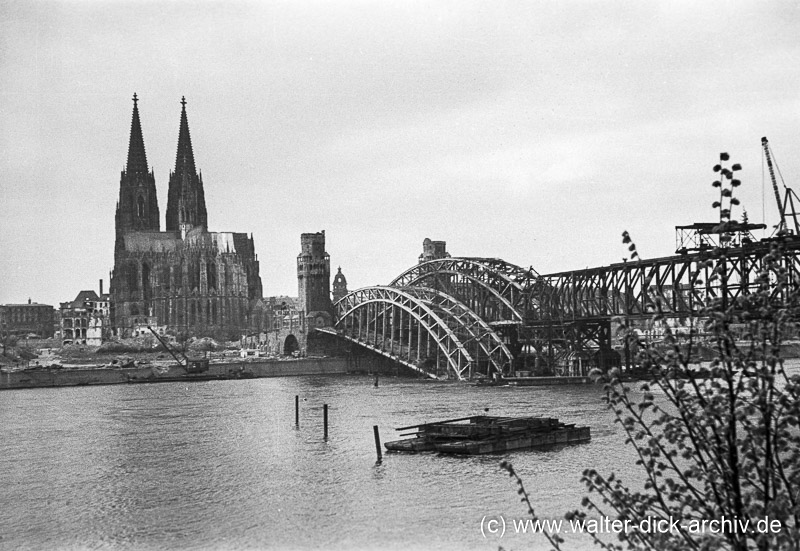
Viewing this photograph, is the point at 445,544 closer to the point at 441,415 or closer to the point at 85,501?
the point at 85,501

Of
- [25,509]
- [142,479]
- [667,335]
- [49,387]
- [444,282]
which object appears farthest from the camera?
[444,282]

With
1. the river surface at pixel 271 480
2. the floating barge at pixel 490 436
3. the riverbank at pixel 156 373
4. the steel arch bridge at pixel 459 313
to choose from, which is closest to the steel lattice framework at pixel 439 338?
the steel arch bridge at pixel 459 313

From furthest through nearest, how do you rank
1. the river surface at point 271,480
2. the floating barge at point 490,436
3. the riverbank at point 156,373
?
the riverbank at point 156,373
the floating barge at point 490,436
the river surface at point 271,480

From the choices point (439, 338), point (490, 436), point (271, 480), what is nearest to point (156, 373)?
point (439, 338)

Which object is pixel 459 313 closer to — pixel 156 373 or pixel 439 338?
pixel 439 338

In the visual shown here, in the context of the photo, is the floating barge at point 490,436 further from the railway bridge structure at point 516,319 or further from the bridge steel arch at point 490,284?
the bridge steel arch at point 490,284

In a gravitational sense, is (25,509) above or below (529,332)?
below

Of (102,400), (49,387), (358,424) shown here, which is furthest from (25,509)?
(49,387)

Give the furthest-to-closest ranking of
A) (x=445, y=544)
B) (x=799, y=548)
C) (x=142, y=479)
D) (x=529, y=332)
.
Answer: (x=529, y=332)
(x=142, y=479)
(x=445, y=544)
(x=799, y=548)
